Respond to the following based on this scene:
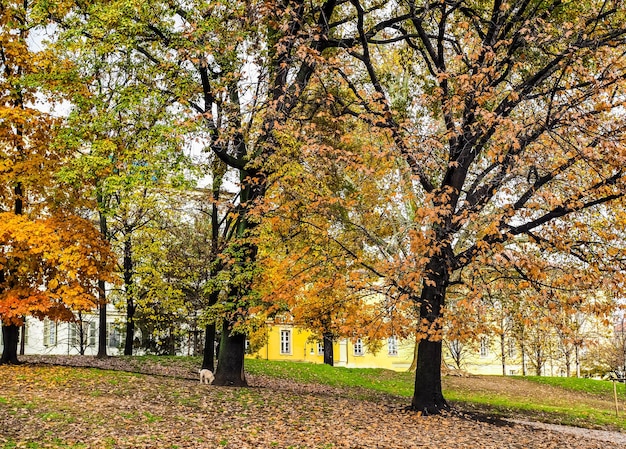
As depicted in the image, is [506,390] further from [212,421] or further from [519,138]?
[212,421]

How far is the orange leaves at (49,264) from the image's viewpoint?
16.8m

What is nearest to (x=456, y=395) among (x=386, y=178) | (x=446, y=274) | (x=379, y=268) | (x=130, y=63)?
(x=386, y=178)

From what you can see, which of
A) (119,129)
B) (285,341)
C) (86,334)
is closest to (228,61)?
(119,129)

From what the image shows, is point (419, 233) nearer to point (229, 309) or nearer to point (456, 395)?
point (229, 309)

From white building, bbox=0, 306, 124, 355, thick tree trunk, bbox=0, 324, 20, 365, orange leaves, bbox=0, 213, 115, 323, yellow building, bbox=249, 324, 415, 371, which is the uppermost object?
orange leaves, bbox=0, 213, 115, 323

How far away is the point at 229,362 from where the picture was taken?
1714 centimetres

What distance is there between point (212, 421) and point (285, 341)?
4207 cm

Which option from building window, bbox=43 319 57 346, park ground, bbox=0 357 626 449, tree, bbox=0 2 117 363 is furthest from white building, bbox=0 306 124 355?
park ground, bbox=0 357 626 449

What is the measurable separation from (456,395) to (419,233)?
12906 millimetres

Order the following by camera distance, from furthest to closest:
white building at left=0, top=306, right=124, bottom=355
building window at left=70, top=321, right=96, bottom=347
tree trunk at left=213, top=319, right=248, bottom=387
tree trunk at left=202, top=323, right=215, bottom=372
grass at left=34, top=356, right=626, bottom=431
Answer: white building at left=0, top=306, right=124, bottom=355 → building window at left=70, top=321, right=96, bottom=347 → tree trunk at left=202, top=323, right=215, bottom=372 → grass at left=34, top=356, right=626, bottom=431 → tree trunk at left=213, top=319, right=248, bottom=387

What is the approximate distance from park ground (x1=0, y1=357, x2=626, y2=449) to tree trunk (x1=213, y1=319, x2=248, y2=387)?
42.7 inches

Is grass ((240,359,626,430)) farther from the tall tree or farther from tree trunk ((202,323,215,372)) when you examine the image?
the tall tree

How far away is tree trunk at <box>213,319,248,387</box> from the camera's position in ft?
55.9

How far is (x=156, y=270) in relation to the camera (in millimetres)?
23906
